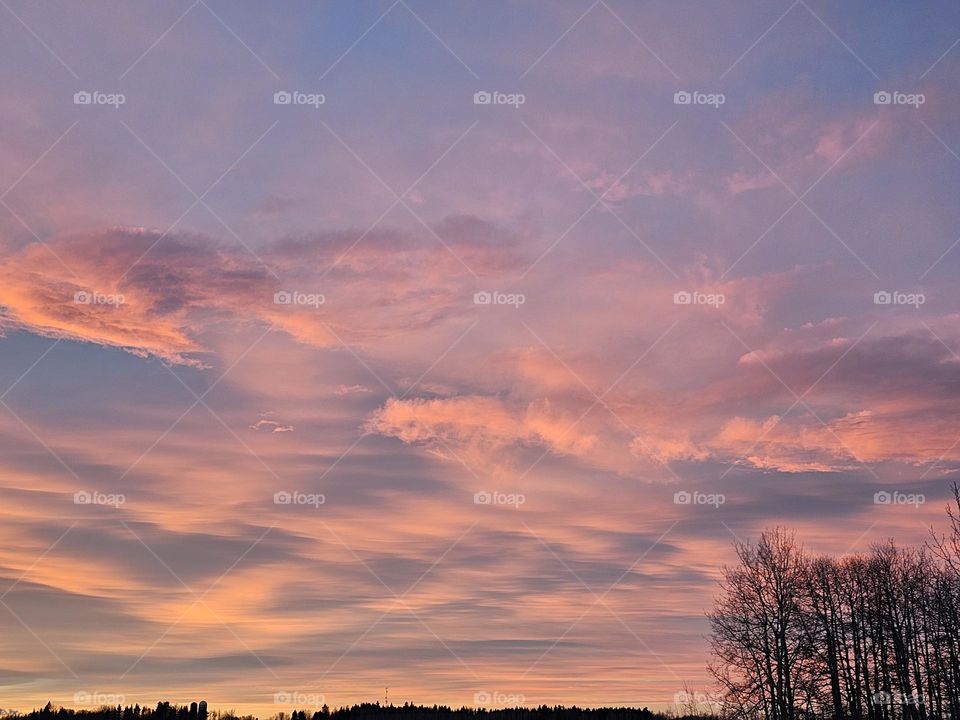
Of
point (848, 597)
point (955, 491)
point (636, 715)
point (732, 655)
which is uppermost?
point (955, 491)

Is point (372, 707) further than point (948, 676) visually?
Yes

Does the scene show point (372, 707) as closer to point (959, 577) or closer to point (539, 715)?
point (539, 715)

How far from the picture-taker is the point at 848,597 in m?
75.4

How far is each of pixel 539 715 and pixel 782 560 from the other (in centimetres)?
2515

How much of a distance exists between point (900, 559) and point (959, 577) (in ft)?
49.2

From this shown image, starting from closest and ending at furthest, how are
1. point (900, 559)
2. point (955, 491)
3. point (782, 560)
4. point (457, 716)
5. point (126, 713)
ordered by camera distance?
point (126, 713) → point (955, 491) → point (782, 560) → point (457, 716) → point (900, 559)

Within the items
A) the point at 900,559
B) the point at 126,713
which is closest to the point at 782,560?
the point at 900,559

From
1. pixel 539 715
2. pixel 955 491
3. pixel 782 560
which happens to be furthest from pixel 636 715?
pixel 955 491

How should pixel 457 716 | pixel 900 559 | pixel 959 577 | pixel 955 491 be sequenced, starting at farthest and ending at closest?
pixel 900 559 < pixel 457 716 < pixel 959 577 < pixel 955 491

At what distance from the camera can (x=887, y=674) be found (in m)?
70.6

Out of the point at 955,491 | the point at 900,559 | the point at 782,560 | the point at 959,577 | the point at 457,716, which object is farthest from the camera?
the point at 900,559

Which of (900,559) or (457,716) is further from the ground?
(900,559)

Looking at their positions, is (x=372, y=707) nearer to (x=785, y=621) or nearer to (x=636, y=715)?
(x=636, y=715)

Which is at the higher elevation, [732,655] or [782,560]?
[782,560]
